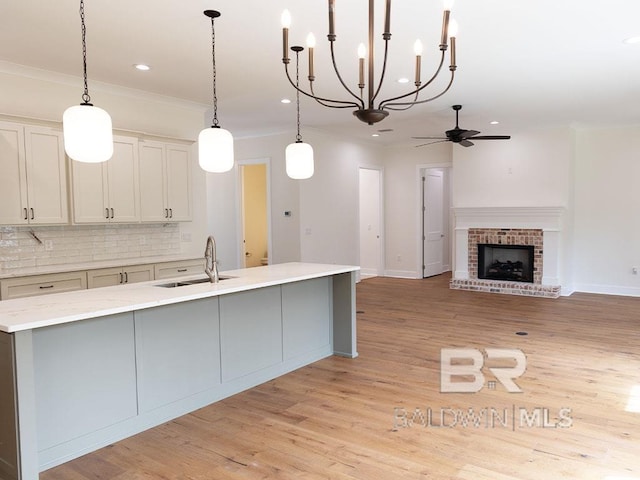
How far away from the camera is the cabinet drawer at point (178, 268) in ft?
16.7

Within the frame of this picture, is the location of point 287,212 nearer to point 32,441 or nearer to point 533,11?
point 533,11

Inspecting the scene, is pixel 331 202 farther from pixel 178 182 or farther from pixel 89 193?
pixel 89 193

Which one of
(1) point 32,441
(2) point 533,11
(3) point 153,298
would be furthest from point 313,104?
(1) point 32,441

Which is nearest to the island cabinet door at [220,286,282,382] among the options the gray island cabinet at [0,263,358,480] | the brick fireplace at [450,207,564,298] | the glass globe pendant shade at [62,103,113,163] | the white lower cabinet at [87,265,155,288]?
the gray island cabinet at [0,263,358,480]

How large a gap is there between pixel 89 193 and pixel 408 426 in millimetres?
3615

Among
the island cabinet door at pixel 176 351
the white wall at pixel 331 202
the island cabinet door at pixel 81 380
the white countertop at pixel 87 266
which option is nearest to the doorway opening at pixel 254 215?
the white wall at pixel 331 202

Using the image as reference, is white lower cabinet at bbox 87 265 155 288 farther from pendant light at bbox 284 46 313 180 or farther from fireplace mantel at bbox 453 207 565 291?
fireplace mantel at bbox 453 207 565 291

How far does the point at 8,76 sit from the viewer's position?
4285mm

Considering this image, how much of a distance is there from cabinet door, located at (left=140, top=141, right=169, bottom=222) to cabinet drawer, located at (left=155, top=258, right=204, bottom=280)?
1.71 feet

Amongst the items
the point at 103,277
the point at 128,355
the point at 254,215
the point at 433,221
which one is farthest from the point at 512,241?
the point at 128,355

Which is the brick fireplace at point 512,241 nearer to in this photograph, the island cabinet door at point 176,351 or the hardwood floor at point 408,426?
the hardwood floor at point 408,426

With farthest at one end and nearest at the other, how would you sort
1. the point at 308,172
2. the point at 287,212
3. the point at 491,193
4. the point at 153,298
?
the point at 491,193
the point at 287,212
the point at 308,172
the point at 153,298

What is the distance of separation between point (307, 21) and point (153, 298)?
2193mm

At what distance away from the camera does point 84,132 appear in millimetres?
2590
